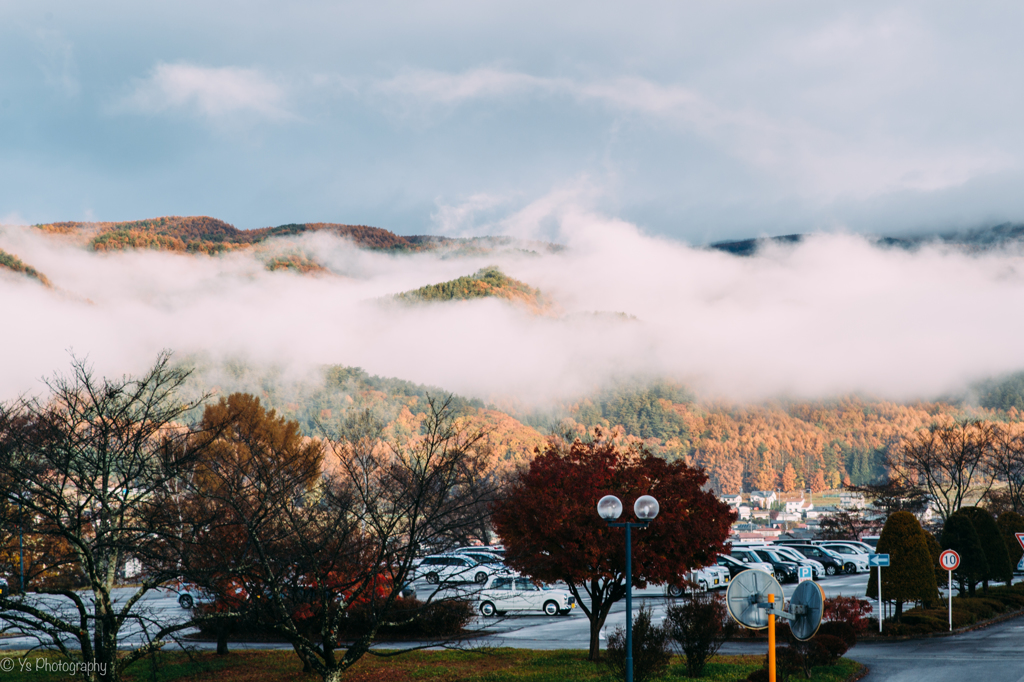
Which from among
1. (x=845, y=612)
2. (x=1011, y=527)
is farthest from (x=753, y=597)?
(x=1011, y=527)

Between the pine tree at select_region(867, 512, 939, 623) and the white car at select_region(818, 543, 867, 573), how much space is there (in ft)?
76.0

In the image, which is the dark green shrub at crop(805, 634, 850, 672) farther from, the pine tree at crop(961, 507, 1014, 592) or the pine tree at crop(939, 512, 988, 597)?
the pine tree at crop(961, 507, 1014, 592)

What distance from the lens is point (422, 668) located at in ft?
66.6

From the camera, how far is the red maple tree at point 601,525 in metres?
19.8

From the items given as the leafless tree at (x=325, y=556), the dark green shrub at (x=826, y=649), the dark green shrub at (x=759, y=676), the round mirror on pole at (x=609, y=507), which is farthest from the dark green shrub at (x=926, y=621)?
the round mirror on pole at (x=609, y=507)

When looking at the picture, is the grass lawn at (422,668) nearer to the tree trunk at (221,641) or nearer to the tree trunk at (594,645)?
the tree trunk at (221,641)

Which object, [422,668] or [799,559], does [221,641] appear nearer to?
[422,668]

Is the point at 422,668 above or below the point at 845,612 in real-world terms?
below

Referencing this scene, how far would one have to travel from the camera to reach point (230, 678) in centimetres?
1900

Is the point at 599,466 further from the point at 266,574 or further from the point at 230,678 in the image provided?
the point at 230,678

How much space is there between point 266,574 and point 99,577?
10.6 ft

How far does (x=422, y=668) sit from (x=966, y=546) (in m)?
23.7

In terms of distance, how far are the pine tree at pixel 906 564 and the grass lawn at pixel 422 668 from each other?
696 centimetres

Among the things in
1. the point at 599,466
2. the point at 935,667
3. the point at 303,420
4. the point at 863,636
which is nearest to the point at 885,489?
the point at 863,636
